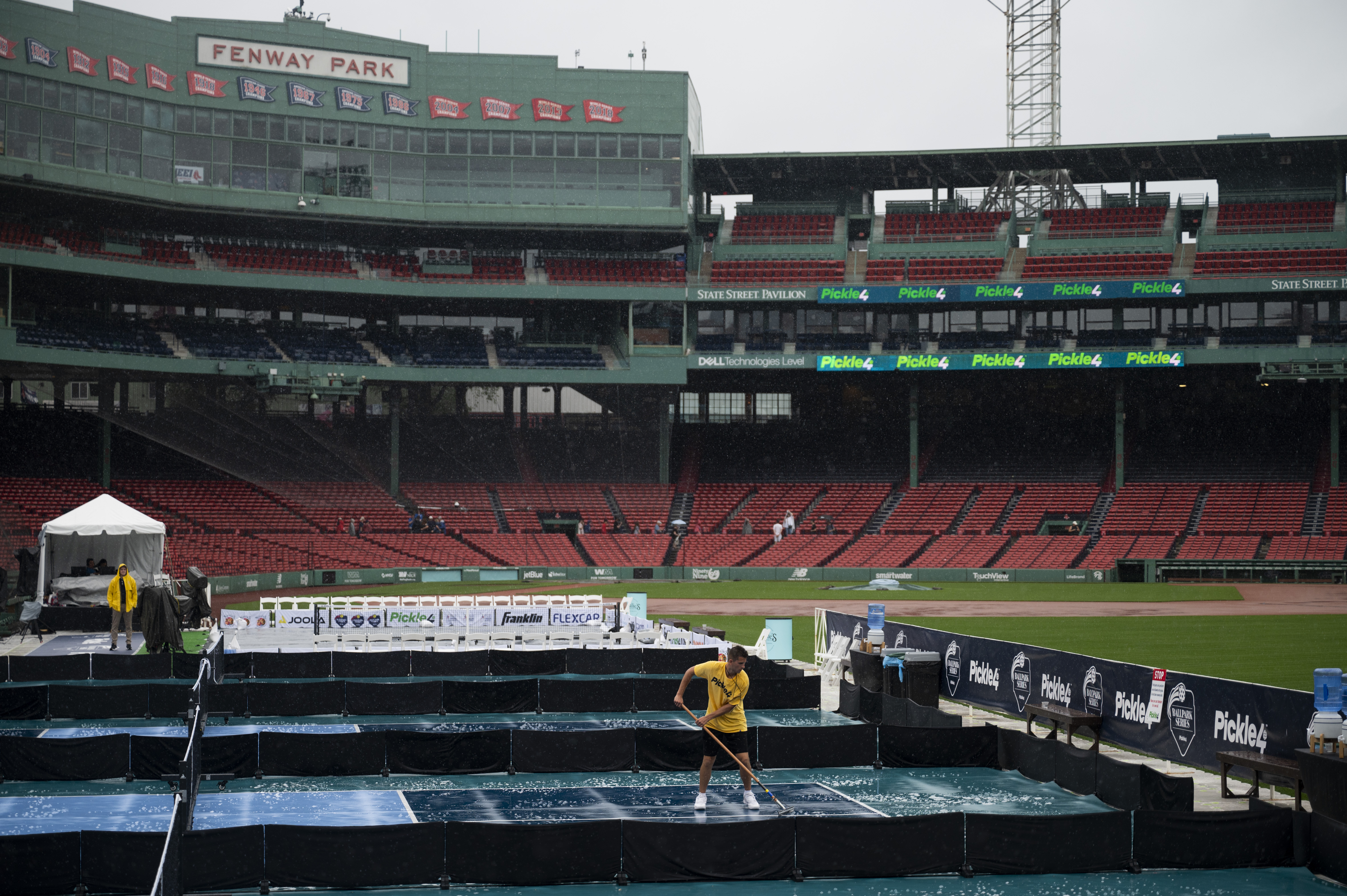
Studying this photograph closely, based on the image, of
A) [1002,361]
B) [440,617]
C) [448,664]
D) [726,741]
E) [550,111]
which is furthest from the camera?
[550,111]

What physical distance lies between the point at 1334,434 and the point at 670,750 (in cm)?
5231

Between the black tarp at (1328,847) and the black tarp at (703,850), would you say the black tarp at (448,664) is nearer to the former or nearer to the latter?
the black tarp at (703,850)

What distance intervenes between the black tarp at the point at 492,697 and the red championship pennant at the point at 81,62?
145 feet

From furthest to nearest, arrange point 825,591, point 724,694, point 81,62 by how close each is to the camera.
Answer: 1. point 81,62
2. point 825,591
3. point 724,694

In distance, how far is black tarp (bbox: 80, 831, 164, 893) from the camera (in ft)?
38.4

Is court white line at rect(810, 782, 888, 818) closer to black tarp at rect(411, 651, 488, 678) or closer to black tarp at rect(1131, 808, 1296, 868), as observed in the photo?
black tarp at rect(1131, 808, 1296, 868)

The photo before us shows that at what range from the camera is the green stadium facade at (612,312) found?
5691 cm

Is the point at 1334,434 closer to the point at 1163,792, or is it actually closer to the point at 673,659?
the point at 673,659

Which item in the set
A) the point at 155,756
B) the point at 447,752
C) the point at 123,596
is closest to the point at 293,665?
the point at 123,596

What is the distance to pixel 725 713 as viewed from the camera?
1536 centimetres

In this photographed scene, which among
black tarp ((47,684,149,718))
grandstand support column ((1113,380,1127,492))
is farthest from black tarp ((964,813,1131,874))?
grandstand support column ((1113,380,1127,492))

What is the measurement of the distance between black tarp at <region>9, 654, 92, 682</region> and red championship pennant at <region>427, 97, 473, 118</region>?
4284cm

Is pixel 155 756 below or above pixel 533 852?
below

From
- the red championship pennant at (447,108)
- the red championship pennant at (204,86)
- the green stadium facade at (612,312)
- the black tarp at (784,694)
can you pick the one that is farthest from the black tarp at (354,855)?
the red championship pennant at (447,108)
